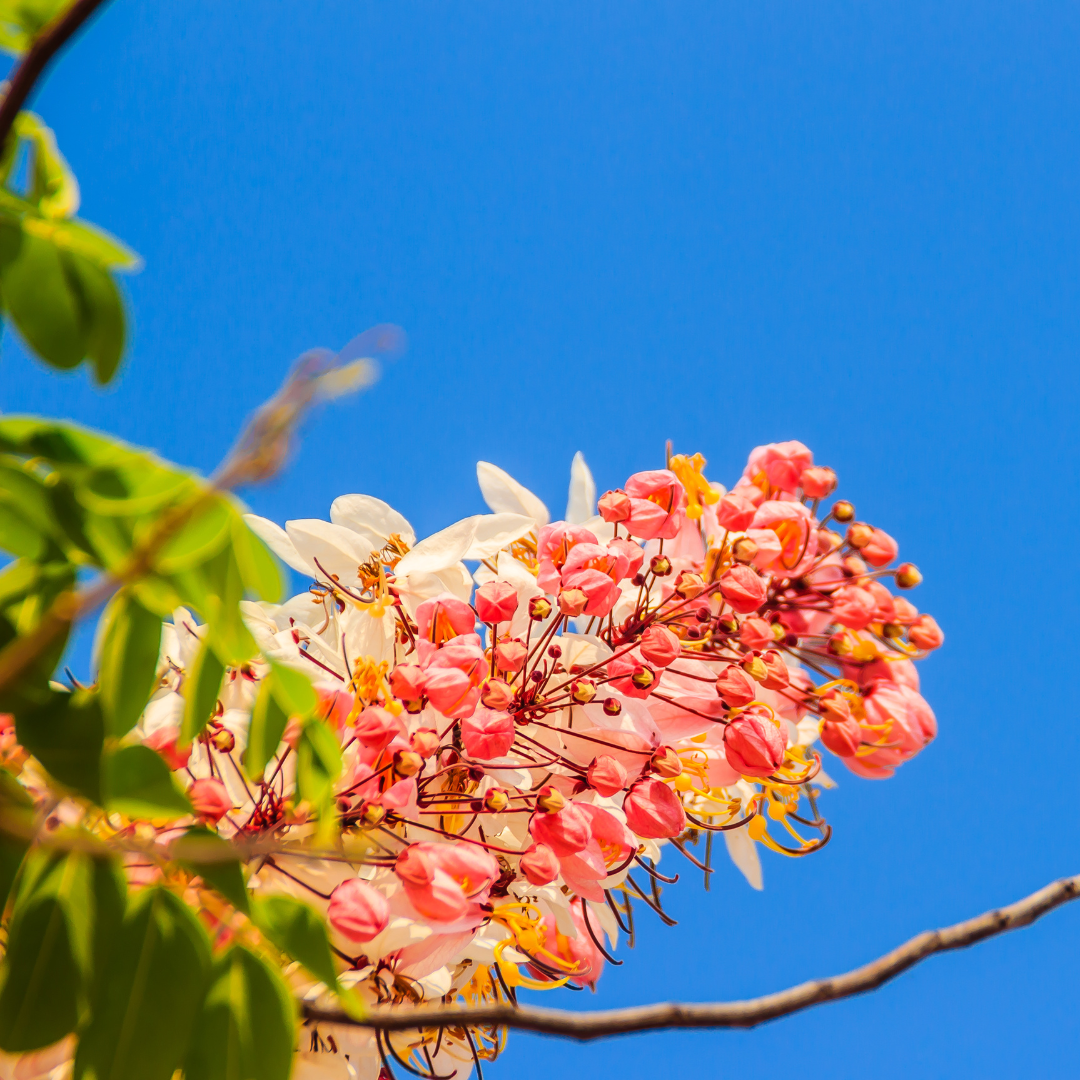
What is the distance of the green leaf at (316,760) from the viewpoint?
608mm

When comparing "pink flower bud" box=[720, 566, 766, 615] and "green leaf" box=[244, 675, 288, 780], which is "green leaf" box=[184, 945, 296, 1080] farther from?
"pink flower bud" box=[720, 566, 766, 615]

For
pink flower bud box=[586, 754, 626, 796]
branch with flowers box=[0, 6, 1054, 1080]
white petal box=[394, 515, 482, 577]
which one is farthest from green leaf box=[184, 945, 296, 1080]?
white petal box=[394, 515, 482, 577]

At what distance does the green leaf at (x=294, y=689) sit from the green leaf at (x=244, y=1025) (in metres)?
0.18

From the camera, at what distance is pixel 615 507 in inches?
49.6

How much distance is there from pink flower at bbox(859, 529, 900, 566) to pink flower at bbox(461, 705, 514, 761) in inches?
26.4

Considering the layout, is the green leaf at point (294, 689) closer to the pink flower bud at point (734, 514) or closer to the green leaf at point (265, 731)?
the green leaf at point (265, 731)

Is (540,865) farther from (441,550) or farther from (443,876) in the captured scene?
(441,550)

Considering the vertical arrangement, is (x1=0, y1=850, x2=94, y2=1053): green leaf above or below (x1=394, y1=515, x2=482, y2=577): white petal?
below

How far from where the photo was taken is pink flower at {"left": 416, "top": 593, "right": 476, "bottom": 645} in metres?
1.12

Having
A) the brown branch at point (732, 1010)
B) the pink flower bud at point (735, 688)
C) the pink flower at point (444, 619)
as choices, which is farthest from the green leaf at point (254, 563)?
the pink flower bud at point (735, 688)

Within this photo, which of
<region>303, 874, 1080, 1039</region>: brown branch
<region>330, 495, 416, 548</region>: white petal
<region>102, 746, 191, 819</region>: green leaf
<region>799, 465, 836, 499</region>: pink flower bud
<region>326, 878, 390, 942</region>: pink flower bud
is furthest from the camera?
<region>799, 465, 836, 499</region>: pink flower bud

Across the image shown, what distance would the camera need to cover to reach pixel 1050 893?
521 mm

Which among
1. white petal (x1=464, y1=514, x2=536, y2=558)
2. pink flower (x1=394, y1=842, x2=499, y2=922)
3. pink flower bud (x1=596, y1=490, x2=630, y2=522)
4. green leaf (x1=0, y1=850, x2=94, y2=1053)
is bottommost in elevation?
green leaf (x1=0, y1=850, x2=94, y2=1053)

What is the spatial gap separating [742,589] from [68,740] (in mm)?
819
